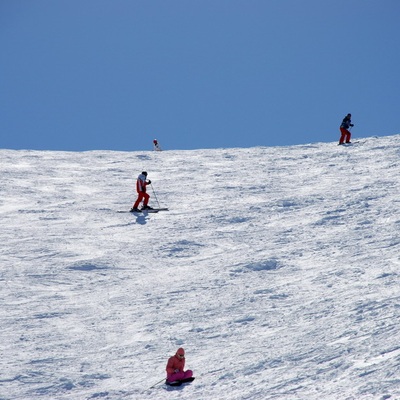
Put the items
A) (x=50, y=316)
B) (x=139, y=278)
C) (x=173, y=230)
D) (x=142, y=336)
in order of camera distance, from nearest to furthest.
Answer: (x=142, y=336), (x=50, y=316), (x=139, y=278), (x=173, y=230)

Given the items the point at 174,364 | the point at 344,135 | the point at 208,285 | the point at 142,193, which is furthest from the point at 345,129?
the point at 174,364

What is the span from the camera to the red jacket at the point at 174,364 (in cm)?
959

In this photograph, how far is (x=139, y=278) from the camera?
1418 cm

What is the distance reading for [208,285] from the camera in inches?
533

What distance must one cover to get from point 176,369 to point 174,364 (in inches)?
2.8

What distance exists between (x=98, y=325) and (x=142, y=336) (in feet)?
3.04

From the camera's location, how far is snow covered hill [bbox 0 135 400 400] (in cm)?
967

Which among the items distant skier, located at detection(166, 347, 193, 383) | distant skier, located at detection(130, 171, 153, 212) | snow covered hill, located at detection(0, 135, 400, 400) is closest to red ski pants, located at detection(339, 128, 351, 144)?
snow covered hill, located at detection(0, 135, 400, 400)

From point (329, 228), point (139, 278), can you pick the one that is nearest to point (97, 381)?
point (139, 278)

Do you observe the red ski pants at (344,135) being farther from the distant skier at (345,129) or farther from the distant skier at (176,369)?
the distant skier at (176,369)

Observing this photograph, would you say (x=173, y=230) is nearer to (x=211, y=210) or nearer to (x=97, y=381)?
(x=211, y=210)

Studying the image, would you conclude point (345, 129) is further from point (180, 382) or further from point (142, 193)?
point (180, 382)

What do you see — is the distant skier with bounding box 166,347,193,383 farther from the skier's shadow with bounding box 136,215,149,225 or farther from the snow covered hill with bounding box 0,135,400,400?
the skier's shadow with bounding box 136,215,149,225

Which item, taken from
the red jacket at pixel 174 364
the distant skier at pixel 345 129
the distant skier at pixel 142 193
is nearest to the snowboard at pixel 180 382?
the red jacket at pixel 174 364
